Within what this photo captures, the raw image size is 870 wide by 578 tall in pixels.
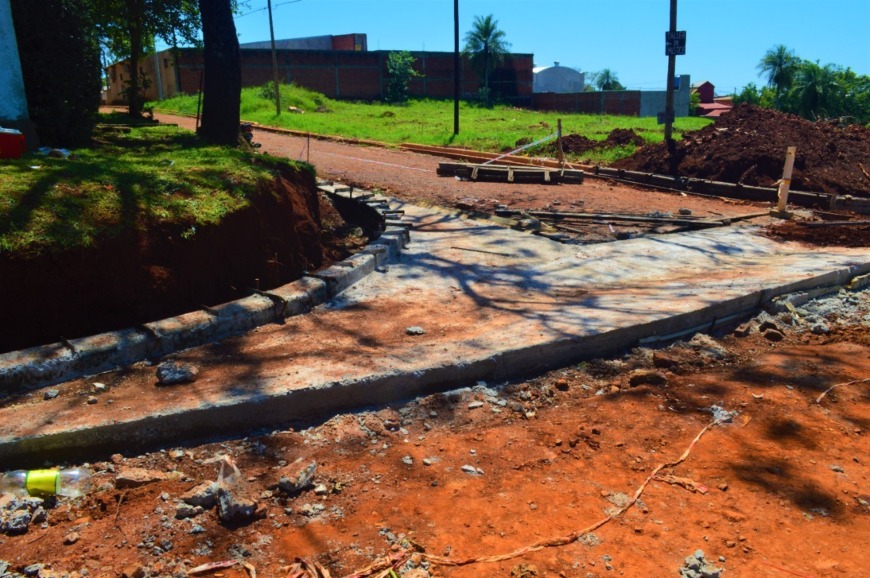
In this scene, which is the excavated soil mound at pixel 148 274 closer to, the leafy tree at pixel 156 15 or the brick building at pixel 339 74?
the leafy tree at pixel 156 15

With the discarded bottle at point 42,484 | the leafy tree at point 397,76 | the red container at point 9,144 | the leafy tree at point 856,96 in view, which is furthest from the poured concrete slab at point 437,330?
the leafy tree at point 856,96

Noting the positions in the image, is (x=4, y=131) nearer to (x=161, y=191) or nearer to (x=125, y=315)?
(x=161, y=191)

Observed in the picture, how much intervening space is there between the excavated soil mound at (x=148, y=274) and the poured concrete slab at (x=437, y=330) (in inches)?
20.2

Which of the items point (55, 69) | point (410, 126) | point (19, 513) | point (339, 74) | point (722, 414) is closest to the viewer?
point (19, 513)

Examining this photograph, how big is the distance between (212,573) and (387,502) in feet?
2.57

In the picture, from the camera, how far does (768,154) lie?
13.2 m

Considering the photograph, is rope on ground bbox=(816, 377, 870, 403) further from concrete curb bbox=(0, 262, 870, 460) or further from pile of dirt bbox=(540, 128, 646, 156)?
pile of dirt bbox=(540, 128, 646, 156)

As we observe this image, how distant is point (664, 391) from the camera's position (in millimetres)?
4195

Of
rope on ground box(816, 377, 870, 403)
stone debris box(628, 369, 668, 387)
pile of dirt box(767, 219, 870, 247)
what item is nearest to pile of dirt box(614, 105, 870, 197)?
pile of dirt box(767, 219, 870, 247)

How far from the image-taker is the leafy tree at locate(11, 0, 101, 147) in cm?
783

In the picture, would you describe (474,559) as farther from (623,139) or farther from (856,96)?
(856,96)

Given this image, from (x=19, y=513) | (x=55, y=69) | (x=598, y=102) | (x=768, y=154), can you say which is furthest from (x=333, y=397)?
(x=598, y=102)

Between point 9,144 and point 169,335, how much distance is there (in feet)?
9.96

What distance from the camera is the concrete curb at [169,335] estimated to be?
374cm
